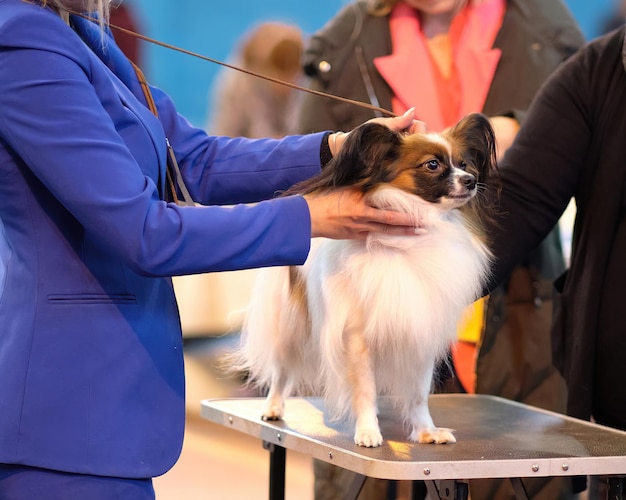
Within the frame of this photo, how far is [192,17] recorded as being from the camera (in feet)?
16.1

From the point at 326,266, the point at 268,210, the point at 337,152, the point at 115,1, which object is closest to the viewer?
the point at 268,210

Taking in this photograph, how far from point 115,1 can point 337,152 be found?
45 cm

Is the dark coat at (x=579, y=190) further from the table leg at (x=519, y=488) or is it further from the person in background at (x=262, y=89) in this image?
the person in background at (x=262, y=89)

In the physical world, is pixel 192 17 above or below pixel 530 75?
below

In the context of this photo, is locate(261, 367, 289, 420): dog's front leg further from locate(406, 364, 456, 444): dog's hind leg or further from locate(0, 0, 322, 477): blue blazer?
locate(0, 0, 322, 477): blue blazer

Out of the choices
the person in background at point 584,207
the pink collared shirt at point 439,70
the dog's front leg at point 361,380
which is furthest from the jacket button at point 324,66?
the dog's front leg at point 361,380

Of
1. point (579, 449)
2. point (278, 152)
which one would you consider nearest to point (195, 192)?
point (278, 152)

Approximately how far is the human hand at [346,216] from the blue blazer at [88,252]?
56 millimetres

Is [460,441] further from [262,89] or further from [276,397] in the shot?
[262,89]

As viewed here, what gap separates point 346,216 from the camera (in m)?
1.49

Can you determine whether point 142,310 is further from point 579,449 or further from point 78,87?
point 579,449

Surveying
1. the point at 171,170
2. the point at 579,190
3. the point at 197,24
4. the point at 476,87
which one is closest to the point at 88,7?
the point at 171,170

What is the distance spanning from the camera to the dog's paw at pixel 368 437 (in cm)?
170

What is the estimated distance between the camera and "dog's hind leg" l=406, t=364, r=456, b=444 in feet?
5.77
